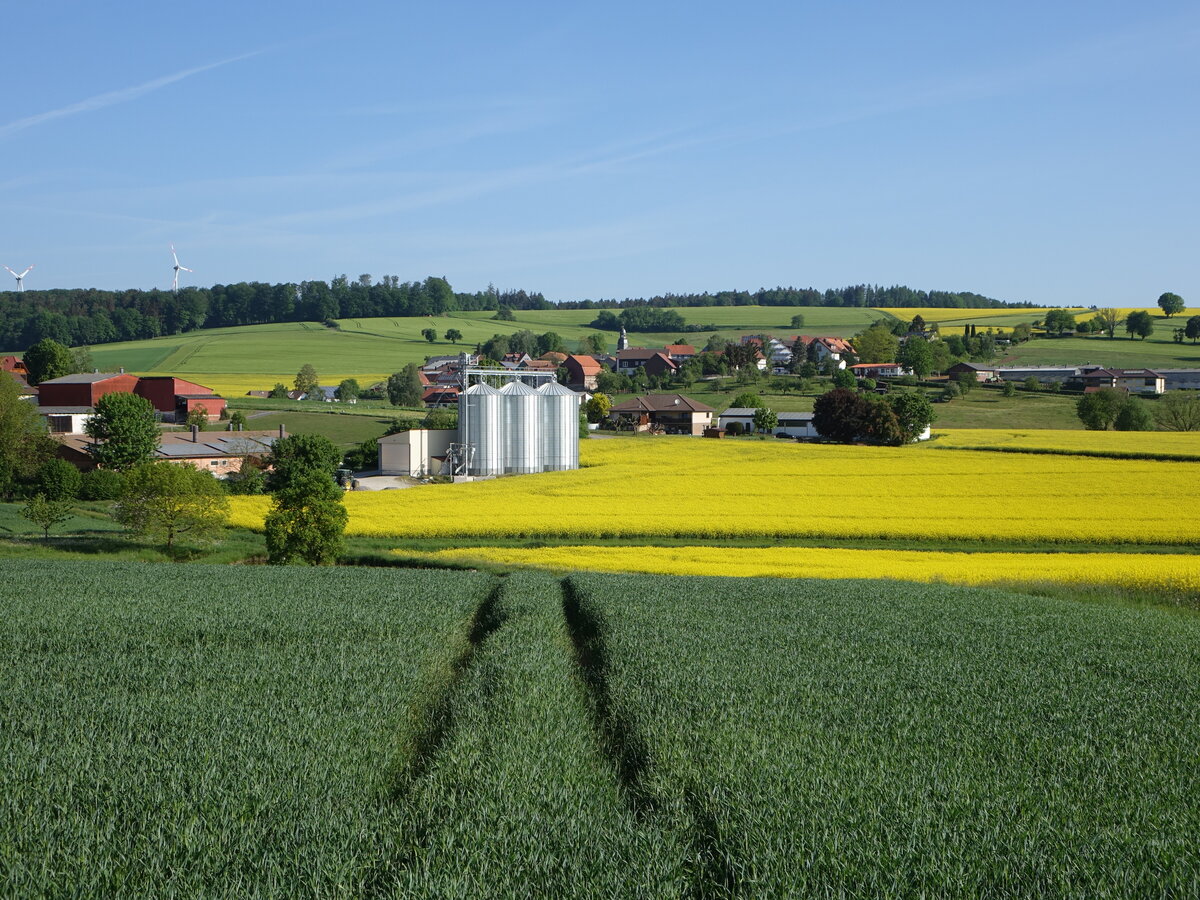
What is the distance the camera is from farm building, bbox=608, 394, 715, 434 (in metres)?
89.7

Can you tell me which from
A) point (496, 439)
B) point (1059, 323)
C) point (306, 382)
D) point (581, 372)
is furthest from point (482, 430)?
point (1059, 323)

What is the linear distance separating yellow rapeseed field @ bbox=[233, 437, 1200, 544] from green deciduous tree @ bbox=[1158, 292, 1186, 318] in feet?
508

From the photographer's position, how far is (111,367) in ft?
399

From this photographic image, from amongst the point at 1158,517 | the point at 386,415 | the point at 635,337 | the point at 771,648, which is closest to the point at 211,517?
the point at 771,648

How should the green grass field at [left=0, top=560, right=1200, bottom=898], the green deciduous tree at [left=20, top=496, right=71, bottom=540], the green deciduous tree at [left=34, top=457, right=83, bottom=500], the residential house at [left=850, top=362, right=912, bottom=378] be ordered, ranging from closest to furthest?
the green grass field at [left=0, top=560, right=1200, bottom=898] < the green deciduous tree at [left=20, top=496, right=71, bottom=540] < the green deciduous tree at [left=34, top=457, right=83, bottom=500] < the residential house at [left=850, top=362, right=912, bottom=378]

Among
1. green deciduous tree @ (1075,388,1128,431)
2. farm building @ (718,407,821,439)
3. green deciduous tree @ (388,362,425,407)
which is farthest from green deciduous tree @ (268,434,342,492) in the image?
green deciduous tree @ (1075,388,1128,431)

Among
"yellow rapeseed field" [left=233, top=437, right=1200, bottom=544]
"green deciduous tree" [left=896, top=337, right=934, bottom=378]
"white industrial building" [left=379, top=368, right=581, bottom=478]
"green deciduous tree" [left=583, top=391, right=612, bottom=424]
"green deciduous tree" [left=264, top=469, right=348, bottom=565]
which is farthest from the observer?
"green deciduous tree" [left=896, top=337, right=934, bottom=378]

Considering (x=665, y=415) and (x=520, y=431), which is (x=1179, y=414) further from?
(x=520, y=431)

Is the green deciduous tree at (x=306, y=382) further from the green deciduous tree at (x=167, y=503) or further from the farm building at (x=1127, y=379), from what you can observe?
the farm building at (x=1127, y=379)

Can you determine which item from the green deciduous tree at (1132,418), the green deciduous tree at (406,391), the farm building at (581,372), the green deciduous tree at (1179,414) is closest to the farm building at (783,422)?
the green deciduous tree at (1132,418)

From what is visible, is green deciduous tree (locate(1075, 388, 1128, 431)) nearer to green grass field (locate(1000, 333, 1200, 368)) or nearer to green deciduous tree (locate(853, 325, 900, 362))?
green grass field (locate(1000, 333, 1200, 368))

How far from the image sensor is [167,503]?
3484 cm

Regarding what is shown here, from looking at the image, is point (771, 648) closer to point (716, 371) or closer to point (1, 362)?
point (1, 362)

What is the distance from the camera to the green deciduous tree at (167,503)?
34719 millimetres
